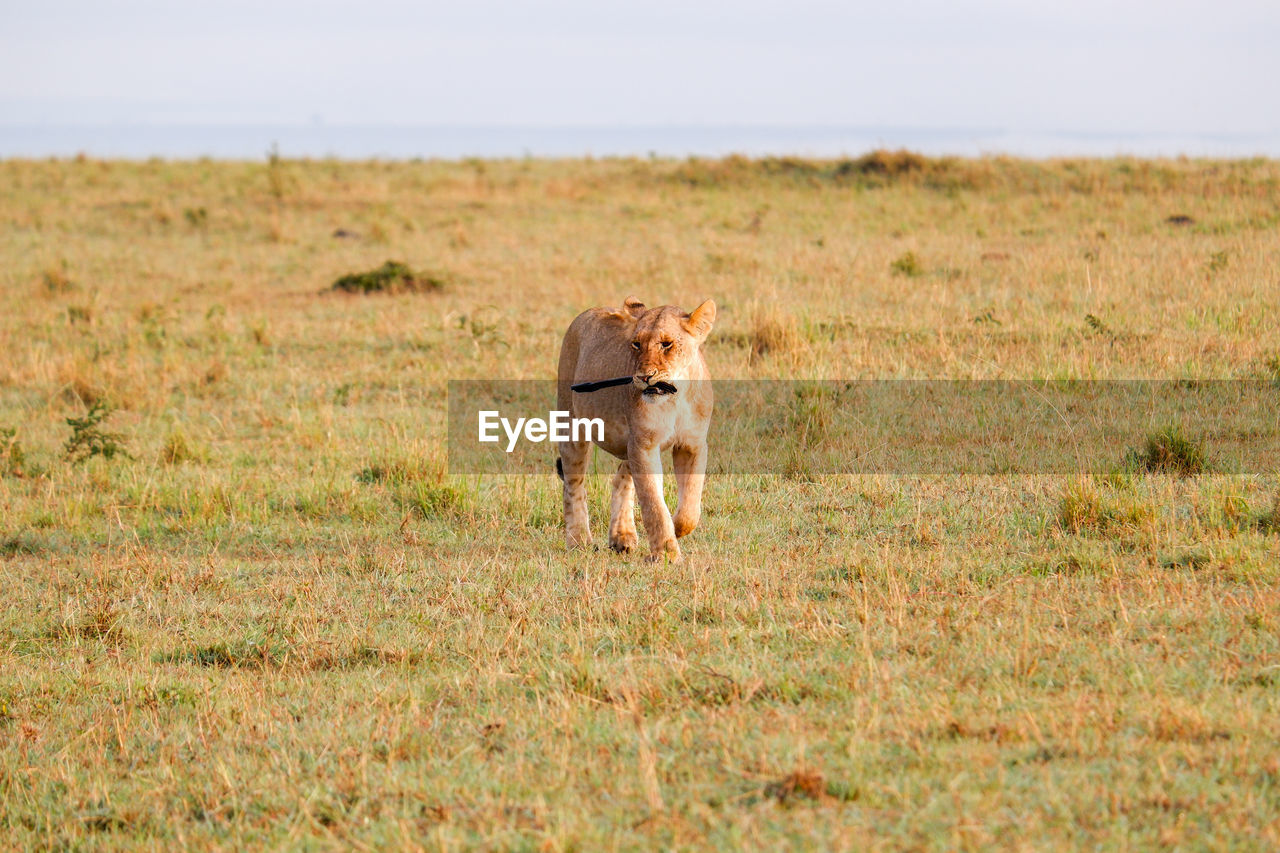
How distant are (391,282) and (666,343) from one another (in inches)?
443

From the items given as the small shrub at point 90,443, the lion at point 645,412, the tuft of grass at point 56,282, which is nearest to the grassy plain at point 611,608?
the small shrub at point 90,443

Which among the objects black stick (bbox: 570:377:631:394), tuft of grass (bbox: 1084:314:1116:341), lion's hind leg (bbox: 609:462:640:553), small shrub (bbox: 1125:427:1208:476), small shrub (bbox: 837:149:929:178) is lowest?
lion's hind leg (bbox: 609:462:640:553)

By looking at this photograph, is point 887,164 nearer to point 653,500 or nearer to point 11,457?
point 11,457

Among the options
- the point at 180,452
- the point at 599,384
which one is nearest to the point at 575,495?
the point at 599,384

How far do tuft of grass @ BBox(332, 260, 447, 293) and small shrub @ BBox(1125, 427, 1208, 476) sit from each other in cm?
1053

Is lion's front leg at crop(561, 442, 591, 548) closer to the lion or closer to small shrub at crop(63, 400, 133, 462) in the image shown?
the lion

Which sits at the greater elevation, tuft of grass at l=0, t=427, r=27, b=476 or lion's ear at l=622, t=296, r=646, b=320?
lion's ear at l=622, t=296, r=646, b=320

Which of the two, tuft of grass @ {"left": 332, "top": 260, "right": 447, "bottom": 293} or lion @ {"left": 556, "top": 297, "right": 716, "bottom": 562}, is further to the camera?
tuft of grass @ {"left": 332, "top": 260, "right": 447, "bottom": 293}

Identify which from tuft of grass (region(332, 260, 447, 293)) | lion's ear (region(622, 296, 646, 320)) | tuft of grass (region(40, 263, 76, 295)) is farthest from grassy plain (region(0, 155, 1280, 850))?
tuft of grass (region(40, 263, 76, 295))

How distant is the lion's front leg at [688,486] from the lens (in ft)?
22.5

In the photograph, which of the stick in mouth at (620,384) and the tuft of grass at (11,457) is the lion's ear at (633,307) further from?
the tuft of grass at (11,457)

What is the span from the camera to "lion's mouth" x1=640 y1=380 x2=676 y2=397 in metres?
6.34

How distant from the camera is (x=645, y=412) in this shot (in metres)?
6.45

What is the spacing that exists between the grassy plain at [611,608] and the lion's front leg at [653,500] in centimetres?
13
